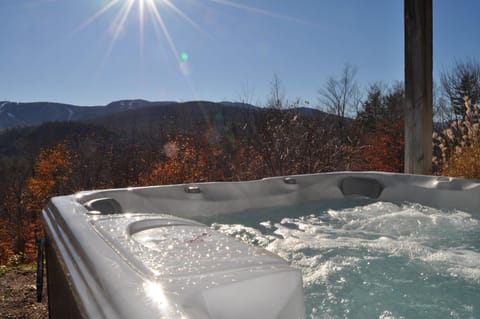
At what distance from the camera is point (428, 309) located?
32.6 inches

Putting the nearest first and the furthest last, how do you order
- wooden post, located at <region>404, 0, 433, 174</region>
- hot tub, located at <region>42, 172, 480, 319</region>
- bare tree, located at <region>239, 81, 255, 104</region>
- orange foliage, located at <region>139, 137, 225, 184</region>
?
hot tub, located at <region>42, 172, 480, 319</region> < wooden post, located at <region>404, 0, 433, 174</region> < bare tree, located at <region>239, 81, 255, 104</region> < orange foliage, located at <region>139, 137, 225, 184</region>

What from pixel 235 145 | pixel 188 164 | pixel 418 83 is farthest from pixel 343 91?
pixel 418 83

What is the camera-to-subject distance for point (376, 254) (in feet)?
4.07

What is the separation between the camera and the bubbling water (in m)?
0.86

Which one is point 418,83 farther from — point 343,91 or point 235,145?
point 343,91

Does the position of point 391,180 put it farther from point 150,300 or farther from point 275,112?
point 275,112

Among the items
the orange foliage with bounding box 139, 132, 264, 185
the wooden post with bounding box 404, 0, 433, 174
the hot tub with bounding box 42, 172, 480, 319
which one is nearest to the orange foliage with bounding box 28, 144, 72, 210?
the orange foliage with bounding box 139, 132, 264, 185

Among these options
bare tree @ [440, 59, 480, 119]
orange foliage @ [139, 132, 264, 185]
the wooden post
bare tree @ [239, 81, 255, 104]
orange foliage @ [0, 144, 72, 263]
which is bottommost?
orange foliage @ [0, 144, 72, 263]

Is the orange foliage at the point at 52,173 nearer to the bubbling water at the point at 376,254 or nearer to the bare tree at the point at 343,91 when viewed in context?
the bare tree at the point at 343,91

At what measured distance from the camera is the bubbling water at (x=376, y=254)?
860 mm

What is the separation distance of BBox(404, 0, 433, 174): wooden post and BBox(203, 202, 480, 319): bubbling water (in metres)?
0.60

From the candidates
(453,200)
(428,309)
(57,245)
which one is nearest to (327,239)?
(428,309)

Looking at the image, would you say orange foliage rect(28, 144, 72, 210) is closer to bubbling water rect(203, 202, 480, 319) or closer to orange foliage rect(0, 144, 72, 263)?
orange foliage rect(0, 144, 72, 263)

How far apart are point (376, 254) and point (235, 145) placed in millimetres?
4575
